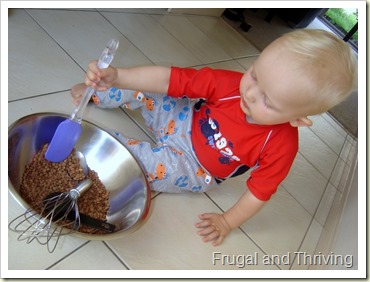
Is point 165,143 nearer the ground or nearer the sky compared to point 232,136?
nearer the ground

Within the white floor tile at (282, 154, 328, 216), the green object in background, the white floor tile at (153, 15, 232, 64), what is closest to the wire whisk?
the white floor tile at (282, 154, 328, 216)

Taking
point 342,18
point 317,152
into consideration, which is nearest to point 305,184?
point 317,152

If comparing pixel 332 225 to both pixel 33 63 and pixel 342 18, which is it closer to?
pixel 33 63

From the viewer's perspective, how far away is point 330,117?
1523 millimetres

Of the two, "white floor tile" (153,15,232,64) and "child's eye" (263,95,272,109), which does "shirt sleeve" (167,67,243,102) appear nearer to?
"child's eye" (263,95,272,109)

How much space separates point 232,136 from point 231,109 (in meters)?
0.05

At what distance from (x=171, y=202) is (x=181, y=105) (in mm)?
212

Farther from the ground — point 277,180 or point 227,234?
point 277,180

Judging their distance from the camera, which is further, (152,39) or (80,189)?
(152,39)

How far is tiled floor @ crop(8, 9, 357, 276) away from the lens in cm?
64

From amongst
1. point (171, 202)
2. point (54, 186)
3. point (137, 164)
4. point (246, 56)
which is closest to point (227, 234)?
point (171, 202)

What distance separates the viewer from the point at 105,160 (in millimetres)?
701

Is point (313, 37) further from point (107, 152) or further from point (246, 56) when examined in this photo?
point (246, 56)

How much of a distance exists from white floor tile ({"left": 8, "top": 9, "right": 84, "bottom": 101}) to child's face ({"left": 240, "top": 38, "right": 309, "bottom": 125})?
0.42m
